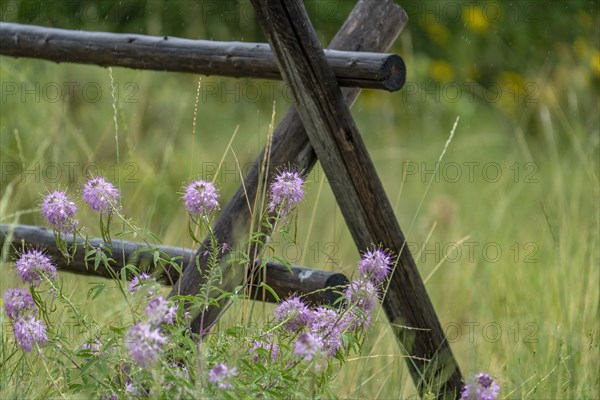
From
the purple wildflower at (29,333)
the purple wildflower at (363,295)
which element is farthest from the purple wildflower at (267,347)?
the purple wildflower at (29,333)

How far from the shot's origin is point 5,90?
Result: 4523 millimetres

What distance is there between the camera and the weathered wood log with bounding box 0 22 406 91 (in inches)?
88.8

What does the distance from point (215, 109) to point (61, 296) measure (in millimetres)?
4691

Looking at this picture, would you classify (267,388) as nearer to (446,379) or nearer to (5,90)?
(446,379)

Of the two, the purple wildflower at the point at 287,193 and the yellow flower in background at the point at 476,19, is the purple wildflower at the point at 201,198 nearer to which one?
the purple wildflower at the point at 287,193

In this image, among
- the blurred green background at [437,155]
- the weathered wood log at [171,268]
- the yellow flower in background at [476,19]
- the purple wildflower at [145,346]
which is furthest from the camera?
the yellow flower in background at [476,19]

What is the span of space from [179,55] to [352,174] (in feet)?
2.02

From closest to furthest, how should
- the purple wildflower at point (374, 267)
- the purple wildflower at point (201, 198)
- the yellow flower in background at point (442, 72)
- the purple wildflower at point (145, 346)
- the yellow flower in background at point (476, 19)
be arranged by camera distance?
the purple wildflower at point (145, 346) < the purple wildflower at point (201, 198) < the purple wildflower at point (374, 267) < the yellow flower in background at point (476, 19) < the yellow flower in background at point (442, 72)

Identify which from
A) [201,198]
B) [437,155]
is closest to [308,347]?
[201,198]

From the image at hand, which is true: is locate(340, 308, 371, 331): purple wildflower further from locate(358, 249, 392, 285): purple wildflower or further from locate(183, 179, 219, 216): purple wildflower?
locate(183, 179, 219, 216): purple wildflower

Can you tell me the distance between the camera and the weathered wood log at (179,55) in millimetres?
2256

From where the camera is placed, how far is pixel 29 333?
5.85 feet

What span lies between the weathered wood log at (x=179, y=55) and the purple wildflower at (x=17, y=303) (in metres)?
0.87

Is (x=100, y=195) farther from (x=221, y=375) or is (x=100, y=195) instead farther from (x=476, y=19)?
(x=476, y=19)
